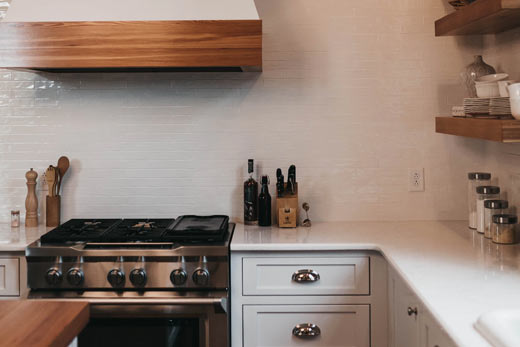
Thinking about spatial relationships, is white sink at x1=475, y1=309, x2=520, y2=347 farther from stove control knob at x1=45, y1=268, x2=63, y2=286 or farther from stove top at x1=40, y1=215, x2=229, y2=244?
stove control knob at x1=45, y1=268, x2=63, y2=286

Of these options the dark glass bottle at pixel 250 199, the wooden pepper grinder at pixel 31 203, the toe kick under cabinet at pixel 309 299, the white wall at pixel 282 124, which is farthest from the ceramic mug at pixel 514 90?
the wooden pepper grinder at pixel 31 203

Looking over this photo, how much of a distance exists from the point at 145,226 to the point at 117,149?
0.53 meters

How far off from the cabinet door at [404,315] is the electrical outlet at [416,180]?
0.85m

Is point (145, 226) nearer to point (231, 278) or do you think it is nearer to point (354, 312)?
point (231, 278)

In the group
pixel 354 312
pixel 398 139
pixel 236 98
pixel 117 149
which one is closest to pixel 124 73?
pixel 117 149

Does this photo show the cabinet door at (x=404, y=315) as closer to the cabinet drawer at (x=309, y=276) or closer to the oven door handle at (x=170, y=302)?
the cabinet drawer at (x=309, y=276)

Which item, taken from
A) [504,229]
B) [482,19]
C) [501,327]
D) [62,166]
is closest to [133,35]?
[62,166]

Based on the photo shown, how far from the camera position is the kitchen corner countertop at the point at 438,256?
68.9 inches

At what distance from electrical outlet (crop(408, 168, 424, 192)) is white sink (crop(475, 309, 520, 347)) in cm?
163

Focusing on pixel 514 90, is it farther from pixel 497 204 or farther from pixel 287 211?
pixel 287 211

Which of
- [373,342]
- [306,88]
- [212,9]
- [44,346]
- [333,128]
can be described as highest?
[212,9]

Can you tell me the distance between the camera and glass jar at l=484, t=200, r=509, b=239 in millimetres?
2584

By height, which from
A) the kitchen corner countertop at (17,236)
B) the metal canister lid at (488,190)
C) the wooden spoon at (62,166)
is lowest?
the kitchen corner countertop at (17,236)

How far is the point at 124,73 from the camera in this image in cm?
325
